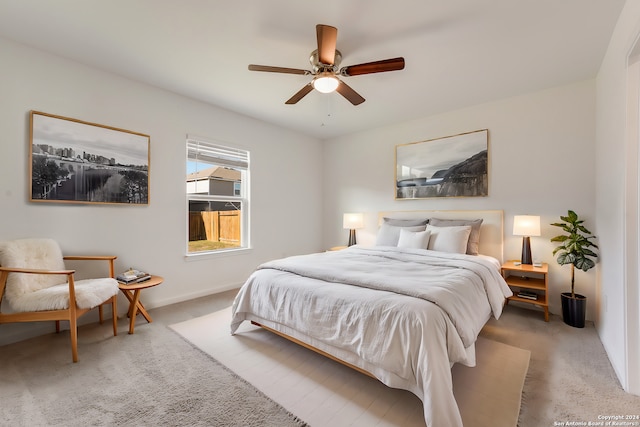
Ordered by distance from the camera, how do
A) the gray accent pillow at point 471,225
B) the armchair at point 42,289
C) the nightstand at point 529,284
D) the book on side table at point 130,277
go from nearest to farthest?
1. the armchair at point 42,289
2. the book on side table at point 130,277
3. the nightstand at point 529,284
4. the gray accent pillow at point 471,225

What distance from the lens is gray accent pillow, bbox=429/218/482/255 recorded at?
11.0 ft

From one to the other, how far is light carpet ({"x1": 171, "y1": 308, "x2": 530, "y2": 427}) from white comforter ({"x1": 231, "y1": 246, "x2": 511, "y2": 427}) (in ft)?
0.53

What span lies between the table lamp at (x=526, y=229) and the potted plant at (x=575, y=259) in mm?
207

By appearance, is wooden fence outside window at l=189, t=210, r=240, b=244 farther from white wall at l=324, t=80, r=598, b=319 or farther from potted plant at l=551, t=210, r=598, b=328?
potted plant at l=551, t=210, r=598, b=328

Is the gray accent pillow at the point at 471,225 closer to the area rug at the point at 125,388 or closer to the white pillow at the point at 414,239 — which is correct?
the white pillow at the point at 414,239

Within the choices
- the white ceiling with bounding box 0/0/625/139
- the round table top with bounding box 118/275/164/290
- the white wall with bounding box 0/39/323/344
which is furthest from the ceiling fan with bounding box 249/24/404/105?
the round table top with bounding box 118/275/164/290

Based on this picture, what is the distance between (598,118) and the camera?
2.84m

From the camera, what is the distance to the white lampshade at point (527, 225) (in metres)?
3.04

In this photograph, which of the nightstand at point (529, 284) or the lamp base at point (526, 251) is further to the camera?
the lamp base at point (526, 251)

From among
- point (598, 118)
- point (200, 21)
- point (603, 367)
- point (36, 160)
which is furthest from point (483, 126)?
point (36, 160)

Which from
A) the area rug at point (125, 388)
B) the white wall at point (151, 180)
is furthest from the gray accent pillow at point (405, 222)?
the area rug at point (125, 388)

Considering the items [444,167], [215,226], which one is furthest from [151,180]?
[444,167]

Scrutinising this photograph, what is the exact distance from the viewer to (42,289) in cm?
228

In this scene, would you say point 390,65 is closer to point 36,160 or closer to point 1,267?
point 36,160
